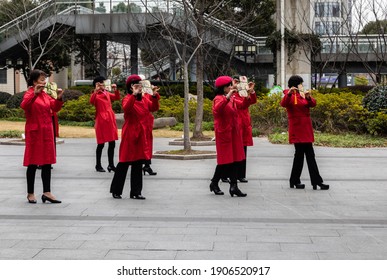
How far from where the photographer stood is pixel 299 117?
10008 millimetres

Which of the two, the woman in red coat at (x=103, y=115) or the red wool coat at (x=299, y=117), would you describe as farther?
the woman in red coat at (x=103, y=115)

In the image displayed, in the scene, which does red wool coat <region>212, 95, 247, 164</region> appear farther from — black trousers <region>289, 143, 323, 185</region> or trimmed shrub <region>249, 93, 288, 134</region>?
trimmed shrub <region>249, 93, 288, 134</region>

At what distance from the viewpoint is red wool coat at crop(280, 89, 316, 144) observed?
9.84 m

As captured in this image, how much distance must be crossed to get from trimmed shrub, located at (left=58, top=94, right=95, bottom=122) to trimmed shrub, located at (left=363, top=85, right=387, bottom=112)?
1167cm

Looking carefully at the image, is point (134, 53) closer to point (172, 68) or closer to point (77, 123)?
point (172, 68)

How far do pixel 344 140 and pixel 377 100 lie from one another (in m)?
2.18

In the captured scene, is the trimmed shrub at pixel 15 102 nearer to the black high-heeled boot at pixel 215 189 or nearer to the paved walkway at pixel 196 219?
the paved walkway at pixel 196 219

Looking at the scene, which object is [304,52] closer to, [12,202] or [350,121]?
[350,121]

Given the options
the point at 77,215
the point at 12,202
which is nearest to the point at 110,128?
the point at 12,202

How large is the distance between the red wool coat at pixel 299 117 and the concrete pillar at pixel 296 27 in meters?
21.3

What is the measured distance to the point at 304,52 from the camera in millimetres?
32875

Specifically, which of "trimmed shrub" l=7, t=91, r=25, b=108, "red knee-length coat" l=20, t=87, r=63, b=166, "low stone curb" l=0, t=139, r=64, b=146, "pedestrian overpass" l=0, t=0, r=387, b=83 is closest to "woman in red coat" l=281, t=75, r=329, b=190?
"red knee-length coat" l=20, t=87, r=63, b=166

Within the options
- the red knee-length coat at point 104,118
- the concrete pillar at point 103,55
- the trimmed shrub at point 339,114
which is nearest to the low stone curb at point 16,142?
the red knee-length coat at point 104,118

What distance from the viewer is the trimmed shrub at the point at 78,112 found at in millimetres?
27844
